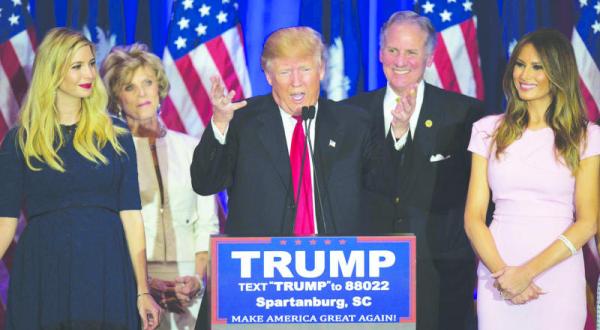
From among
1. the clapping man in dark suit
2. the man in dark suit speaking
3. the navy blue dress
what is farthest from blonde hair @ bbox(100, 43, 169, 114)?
the navy blue dress

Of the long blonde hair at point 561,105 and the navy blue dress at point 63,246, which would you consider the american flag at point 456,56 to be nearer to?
the long blonde hair at point 561,105

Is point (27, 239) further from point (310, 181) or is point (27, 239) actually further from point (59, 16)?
point (59, 16)

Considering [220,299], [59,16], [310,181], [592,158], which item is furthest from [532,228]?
[59,16]

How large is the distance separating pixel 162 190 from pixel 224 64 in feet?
2.84

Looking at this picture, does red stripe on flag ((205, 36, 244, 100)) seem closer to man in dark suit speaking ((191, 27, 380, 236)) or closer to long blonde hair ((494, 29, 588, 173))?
man in dark suit speaking ((191, 27, 380, 236))

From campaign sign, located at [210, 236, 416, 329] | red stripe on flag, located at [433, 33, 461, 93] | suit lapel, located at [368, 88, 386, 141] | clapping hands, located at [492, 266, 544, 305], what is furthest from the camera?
red stripe on flag, located at [433, 33, 461, 93]

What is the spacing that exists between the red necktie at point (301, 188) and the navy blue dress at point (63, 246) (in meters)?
0.66

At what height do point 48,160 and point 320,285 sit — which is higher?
point 48,160

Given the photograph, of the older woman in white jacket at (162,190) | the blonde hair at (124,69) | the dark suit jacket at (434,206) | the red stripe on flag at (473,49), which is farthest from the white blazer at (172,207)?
the red stripe on flag at (473,49)

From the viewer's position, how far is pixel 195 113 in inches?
188

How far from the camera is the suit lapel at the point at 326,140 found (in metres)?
3.34

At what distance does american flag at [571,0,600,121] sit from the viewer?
480 centimetres

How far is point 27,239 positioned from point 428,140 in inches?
73.1

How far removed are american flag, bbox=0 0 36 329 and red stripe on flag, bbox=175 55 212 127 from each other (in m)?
0.83
